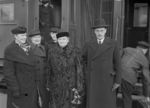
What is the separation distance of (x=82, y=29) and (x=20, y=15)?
136cm

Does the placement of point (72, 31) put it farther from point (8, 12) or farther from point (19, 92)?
point (19, 92)

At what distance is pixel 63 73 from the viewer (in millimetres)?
4016

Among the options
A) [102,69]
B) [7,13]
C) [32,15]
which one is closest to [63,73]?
[102,69]

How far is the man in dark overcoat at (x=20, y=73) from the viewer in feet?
12.4

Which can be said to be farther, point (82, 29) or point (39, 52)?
point (82, 29)

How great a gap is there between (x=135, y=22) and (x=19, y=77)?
4.55m

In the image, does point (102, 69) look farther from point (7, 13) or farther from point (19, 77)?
point (7, 13)

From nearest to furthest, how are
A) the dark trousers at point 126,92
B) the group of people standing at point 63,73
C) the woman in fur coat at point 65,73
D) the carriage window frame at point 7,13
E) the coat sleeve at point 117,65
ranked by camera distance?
the group of people standing at point 63,73 < the woman in fur coat at point 65,73 < the coat sleeve at point 117,65 < the dark trousers at point 126,92 < the carriage window frame at point 7,13

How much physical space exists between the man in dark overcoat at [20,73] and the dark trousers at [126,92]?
1493 millimetres

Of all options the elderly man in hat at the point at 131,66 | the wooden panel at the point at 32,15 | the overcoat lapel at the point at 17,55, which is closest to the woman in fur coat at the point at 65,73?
the overcoat lapel at the point at 17,55

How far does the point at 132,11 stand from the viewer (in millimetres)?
7598

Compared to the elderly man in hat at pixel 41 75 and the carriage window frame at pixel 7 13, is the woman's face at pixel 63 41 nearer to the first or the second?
the elderly man in hat at pixel 41 75

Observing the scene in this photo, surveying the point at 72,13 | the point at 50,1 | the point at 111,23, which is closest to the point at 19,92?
the point at 111,23

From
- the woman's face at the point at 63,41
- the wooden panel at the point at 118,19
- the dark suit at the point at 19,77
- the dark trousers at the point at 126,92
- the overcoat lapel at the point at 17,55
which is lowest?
the dark trousers at the point at 126,92
